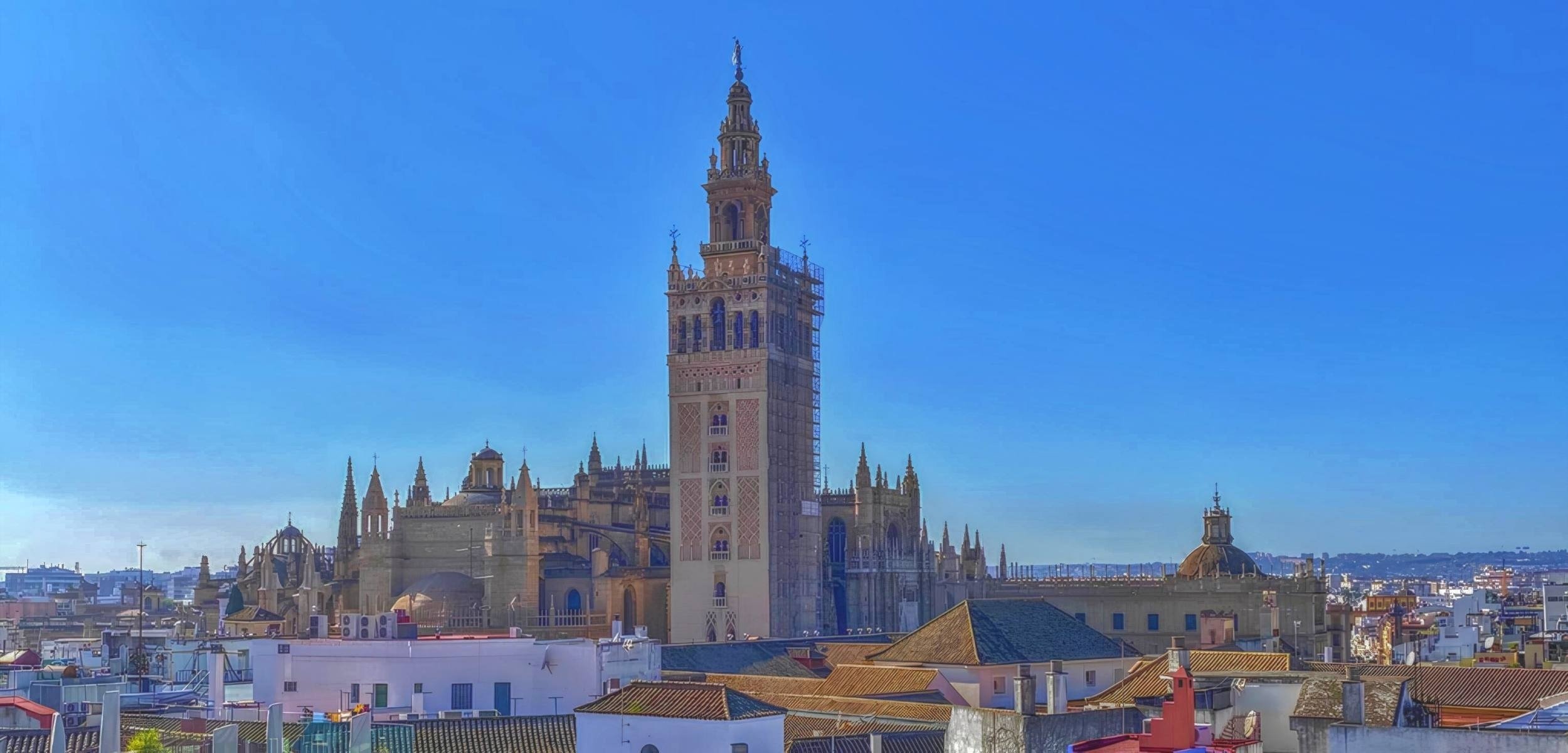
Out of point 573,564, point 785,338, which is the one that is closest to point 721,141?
point 785,338

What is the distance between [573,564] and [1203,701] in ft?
190

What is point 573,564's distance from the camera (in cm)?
8688

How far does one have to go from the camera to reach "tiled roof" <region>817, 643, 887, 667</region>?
58.7m

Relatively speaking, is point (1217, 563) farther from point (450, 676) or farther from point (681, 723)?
point (681, 723)

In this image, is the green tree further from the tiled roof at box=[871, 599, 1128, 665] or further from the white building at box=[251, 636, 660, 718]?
the tiled roof at box=[871, 599, 1128, 665]

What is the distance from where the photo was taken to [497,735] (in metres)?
37.1

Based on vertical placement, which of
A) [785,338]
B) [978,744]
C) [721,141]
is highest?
[721,141]

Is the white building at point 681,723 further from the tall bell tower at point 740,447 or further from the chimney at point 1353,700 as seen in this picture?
the tall bell tower at point 740,447

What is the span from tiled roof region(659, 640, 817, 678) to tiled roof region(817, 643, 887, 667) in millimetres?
1055

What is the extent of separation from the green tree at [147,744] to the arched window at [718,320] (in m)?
60.2

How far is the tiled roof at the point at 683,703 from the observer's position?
32.2 meters

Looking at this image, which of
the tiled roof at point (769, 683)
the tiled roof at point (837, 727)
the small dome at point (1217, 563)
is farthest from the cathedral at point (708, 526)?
the tiled roof at point (837, 727)

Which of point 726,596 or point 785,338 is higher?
point 785,338

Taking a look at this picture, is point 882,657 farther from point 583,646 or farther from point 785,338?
point 785,338
